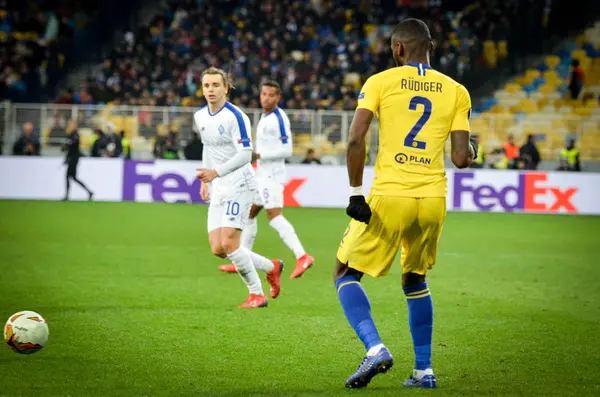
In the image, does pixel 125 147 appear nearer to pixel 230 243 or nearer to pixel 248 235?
pixel 248 235

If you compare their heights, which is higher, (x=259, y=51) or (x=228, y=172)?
(x=259, y=51)

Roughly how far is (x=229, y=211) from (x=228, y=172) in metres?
0.38

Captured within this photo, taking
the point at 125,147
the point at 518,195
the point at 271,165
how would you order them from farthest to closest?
the point at 125,147 → the point at 518,195 → the point at 271,165

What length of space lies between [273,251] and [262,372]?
8.31 metres

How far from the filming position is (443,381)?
618cm

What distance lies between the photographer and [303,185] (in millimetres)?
24547

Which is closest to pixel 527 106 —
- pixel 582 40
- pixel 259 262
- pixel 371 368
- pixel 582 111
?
pixel 582 111

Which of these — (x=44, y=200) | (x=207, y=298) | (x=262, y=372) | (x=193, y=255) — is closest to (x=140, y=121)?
(x=44, y=200)

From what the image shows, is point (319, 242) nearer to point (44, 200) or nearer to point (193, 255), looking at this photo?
point (193, 255)

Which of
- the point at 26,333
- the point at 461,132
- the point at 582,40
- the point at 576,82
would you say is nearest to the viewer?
the point at 461,132

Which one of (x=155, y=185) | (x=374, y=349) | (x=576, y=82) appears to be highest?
(x=576, y=82)

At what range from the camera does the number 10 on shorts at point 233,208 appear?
351 inches

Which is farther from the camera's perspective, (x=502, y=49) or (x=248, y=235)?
(x=502, y=49)

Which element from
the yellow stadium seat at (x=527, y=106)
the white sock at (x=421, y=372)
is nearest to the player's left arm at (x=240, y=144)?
the white sock at (x=421, y=372)
